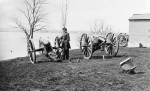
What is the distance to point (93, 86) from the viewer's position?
7434 millimetres

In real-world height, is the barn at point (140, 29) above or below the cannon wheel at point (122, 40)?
above

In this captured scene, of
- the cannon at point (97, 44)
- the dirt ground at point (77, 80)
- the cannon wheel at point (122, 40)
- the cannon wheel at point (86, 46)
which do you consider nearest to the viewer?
the dirt ground at point (77, 80)

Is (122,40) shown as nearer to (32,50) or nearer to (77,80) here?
(32,50)

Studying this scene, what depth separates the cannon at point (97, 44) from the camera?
13.6 meters

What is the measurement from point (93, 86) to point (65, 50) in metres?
6.58

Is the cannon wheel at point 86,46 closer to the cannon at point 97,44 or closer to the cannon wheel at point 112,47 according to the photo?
the cannon at point 97,44

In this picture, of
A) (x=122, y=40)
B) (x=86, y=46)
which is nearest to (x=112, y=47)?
(x=86, y=46)

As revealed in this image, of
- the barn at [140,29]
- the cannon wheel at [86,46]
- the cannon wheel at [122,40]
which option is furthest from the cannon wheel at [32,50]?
the barn at [140,29]

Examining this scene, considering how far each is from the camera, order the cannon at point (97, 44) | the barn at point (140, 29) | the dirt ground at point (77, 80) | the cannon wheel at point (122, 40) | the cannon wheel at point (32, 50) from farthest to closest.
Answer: the barn at point (140, 29), the cannon wheel at point (122, 40), the cannon at point (97, 44), the cannon wheel at point (32, 50), the dirt ground at point (77, 80)

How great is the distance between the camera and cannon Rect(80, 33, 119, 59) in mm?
13641

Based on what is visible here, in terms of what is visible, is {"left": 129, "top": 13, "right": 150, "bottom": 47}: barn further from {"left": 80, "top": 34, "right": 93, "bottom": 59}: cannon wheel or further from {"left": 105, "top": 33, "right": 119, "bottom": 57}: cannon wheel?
{"left": 80, "top": 34, "right": 93, "bottom": 59}: cannon wheel

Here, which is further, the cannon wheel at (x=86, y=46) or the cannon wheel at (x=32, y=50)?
the cannon wheel at (x=86, y=46)

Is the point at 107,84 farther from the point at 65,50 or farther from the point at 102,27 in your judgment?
the point at 102,27

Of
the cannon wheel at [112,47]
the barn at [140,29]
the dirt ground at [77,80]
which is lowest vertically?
the dirt ground at [77,80]
